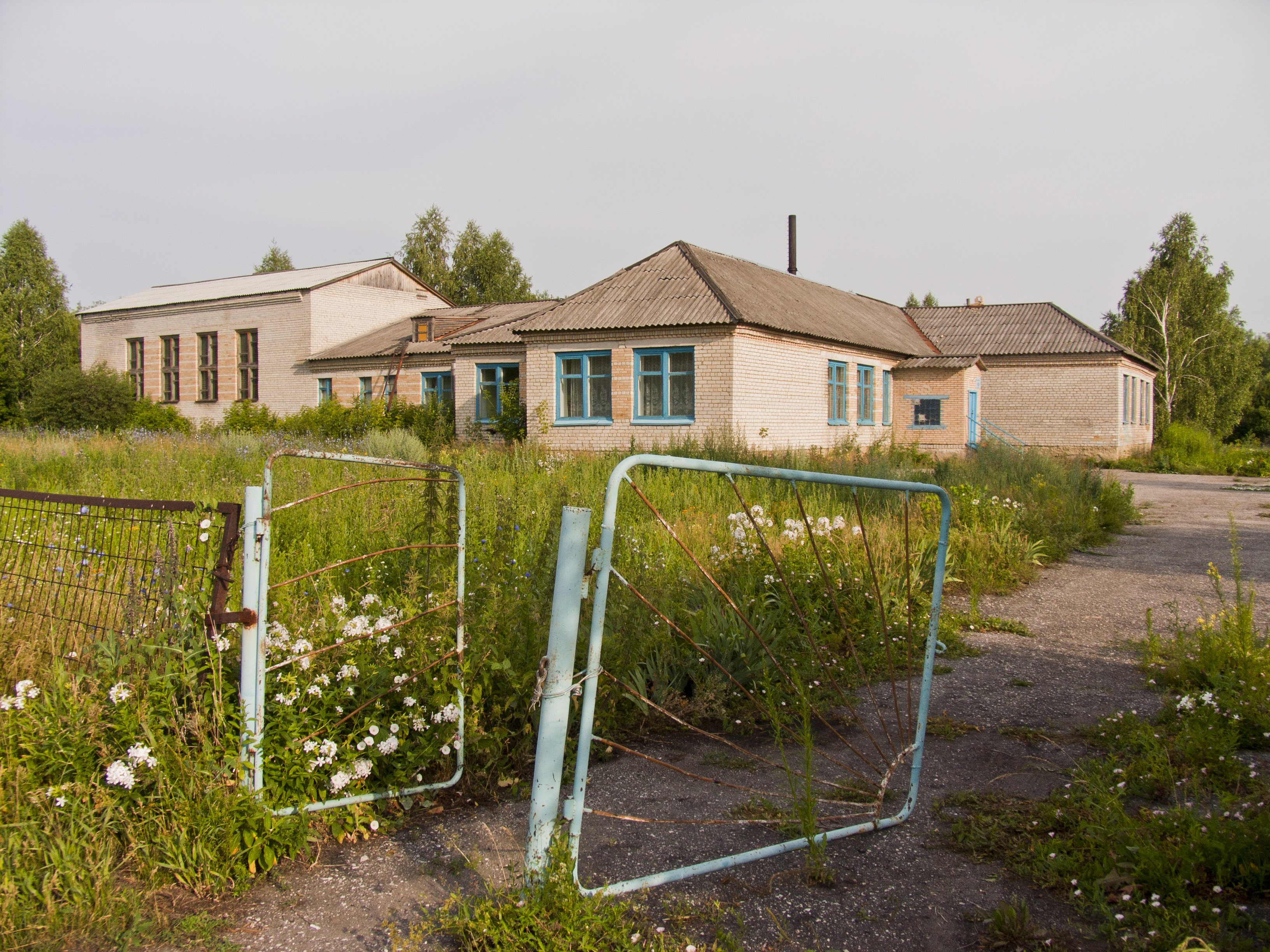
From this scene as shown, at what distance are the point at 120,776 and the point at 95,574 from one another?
6.47ft

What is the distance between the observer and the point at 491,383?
22.7 metres

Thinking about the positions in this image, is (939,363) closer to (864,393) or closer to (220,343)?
(864,393)

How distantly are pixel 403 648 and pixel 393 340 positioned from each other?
2553 centimetres

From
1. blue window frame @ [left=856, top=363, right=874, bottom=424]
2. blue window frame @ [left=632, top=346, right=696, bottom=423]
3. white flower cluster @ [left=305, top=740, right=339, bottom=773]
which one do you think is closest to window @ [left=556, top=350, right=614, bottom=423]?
blue window frame @ [left=632, top=346, right=696, bottom=423]

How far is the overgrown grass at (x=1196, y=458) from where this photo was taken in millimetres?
23719

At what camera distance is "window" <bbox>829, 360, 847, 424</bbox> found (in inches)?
874

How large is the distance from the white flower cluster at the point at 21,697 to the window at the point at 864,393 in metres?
22.6

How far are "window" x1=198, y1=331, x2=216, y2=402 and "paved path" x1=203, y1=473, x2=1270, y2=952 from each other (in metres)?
30.8

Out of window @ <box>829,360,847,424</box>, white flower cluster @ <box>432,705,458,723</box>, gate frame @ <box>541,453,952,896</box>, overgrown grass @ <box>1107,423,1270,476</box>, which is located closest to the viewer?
gate frame @ <box>541,453,952,896</box>

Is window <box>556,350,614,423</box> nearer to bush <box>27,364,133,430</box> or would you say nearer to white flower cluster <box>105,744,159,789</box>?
white flower cluster <box>105,744,159,789</box>

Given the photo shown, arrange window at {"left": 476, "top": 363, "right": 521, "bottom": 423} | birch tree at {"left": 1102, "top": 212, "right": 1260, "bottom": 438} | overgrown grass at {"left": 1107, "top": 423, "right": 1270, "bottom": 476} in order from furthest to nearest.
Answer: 1. birch tree at {"left": 1102, "top": 212, "right": 1260, "bottom": 438}
2. overgrown grass at {"left": 1107, "top": 423, "right": 1270, "bottom": 476}
3. window at {"left": 476, "top": 363, "right": 521, "bottom": 423}

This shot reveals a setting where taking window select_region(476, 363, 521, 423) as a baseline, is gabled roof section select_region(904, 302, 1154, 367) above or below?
above

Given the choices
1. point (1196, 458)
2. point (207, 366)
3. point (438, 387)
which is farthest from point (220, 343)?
point (1196, 458)

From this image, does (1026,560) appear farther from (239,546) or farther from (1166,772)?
(239,546)
